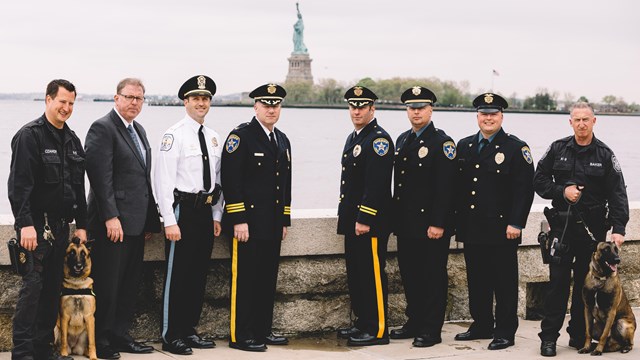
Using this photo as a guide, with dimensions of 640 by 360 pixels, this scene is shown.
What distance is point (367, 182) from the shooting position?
280 inches

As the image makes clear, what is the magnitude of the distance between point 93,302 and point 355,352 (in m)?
1.88

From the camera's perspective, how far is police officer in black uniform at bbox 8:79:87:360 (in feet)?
19.6

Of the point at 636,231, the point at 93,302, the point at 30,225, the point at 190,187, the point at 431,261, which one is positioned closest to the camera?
the point at 30,225

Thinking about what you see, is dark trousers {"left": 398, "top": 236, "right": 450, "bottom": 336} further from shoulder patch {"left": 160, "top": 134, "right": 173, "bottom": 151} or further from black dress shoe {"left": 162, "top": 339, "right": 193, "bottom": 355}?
shoulder patch {"left": 160, "top": 134, "right": 173, "bottom": 151}

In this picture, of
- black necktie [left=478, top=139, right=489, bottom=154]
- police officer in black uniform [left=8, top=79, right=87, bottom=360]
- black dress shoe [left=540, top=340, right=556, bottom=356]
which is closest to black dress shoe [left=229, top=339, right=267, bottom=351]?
police officer in black uniform [left=8, top=79, right=87, bottom=360]

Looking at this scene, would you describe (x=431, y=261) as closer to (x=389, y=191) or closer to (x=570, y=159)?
(x=389, y=191)

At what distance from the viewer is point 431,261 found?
24.1ft

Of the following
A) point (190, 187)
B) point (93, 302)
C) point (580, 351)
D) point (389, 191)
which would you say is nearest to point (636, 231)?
point (580, 351)

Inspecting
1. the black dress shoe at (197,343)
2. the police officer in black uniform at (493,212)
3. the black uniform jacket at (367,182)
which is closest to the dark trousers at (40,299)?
the black dress shoe at (197,343)

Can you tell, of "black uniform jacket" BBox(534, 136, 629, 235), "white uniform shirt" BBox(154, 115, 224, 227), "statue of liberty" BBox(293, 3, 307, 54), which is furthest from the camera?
"statue of liberty" BBox(293, 3, 307, 54)

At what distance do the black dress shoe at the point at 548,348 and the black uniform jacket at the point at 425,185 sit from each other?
3.45ft

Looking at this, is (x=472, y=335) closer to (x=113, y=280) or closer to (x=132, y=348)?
(x=132, y=348)

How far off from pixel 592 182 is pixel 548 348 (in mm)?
1202

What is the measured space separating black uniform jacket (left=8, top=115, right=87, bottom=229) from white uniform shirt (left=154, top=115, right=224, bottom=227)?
573mm
